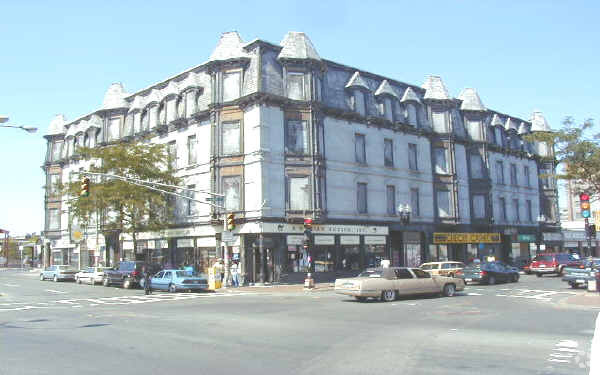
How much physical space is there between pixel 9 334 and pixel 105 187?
26760 millimetres

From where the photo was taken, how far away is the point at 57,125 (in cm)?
6169

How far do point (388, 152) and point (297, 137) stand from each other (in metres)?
9.79

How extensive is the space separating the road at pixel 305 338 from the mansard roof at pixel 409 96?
2674cm

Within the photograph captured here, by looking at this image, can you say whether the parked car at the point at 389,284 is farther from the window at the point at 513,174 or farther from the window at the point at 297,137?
the window at the point at 513,174

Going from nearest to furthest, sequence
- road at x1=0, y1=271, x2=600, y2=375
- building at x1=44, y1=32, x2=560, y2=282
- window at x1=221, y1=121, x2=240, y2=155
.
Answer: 1. road at x1=0, y1=271, x2=600, y2=375
2. building at x1=44, y1=32, x2=560, y2=282
3. window at x1=221, y1=121, x2=240, y2=155

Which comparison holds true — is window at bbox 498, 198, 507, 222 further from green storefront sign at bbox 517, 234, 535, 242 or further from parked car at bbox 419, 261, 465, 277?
parked car at bbox 419, 261, 465, 277

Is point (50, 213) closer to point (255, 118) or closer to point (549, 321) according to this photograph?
point (255, 118)

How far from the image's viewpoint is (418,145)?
4641 centimetres

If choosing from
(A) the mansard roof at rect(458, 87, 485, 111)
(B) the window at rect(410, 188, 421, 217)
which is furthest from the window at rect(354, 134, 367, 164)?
(A) the mansard roof at rect(458, 87, 485, 111)

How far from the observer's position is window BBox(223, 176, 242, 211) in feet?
122

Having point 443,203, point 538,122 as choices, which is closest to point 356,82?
point 443,203

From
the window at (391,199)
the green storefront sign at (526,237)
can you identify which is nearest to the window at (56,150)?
the window at (391,199)

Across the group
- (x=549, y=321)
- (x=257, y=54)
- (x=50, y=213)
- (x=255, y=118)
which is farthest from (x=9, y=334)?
(x=50, y=213)

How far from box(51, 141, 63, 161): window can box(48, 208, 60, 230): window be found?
5832mm
